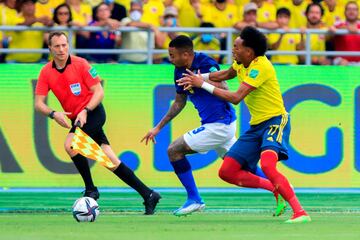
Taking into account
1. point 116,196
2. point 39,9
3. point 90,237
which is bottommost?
point 116,196

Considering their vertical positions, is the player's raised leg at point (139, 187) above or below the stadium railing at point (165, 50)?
below

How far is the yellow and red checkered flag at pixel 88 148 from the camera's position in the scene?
40.2 feet

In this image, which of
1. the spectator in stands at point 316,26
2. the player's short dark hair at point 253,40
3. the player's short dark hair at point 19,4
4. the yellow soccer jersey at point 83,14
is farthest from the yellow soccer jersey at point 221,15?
the player's short dark hair at point 253,40

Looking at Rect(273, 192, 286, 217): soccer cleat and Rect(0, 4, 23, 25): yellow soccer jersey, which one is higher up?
Rect(0, 4, 23, 25): yellow soccer jersey

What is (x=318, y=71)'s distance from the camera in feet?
53.7

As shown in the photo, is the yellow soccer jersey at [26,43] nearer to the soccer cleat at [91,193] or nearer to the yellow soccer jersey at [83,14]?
the yellow soccer jersey at [83,14]

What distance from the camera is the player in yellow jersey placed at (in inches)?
464

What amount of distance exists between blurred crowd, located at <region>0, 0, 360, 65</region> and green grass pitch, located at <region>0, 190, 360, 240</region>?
7.68 ft

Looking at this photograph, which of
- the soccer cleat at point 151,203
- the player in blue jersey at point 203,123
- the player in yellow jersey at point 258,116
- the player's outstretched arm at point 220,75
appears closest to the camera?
the player in yellow jersey at point 258,116

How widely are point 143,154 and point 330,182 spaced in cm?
267

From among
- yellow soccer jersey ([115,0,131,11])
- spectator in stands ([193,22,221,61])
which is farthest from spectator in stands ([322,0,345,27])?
yellow soccer jersey ([115,0,131,11])

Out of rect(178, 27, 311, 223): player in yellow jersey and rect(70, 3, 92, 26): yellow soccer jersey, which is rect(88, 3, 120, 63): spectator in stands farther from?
rect(178, 27, 311, 223): player in yellow jersey

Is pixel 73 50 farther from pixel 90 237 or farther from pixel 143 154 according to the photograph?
pixel 90 237

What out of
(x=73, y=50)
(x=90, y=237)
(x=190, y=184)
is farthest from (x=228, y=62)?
(x=90, y=237)
